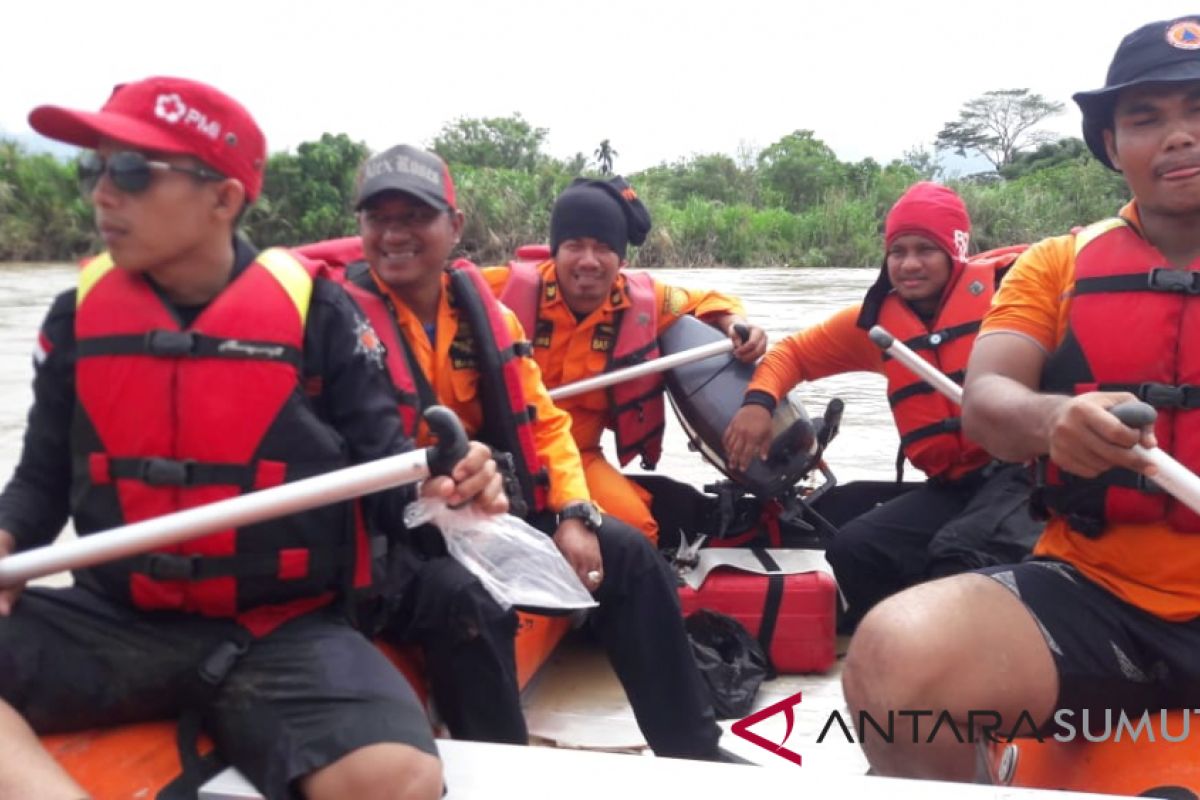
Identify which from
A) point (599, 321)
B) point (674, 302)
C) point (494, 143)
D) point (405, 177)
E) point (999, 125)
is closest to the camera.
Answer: point (405, 177)

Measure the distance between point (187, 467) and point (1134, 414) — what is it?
1.29 m

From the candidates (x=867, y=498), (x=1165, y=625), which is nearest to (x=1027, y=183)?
(x=867, y=498)

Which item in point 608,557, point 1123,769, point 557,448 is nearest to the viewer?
point 1123,769

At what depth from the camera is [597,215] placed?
3.13 metres

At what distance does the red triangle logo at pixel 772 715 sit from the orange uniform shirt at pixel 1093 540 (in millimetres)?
944

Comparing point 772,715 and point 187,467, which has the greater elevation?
point 187,467

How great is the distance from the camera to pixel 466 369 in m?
2.48

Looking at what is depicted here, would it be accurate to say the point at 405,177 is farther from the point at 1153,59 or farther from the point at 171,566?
the point at 1153,59

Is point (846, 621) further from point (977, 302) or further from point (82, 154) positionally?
point (82, 154)

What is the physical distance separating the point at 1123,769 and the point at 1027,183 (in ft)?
79.5

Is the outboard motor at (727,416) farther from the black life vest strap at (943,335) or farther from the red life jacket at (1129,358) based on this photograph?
the red life jacket at (1129,358)

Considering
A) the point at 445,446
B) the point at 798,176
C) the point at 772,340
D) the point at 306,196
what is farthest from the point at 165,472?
the point at 798,176

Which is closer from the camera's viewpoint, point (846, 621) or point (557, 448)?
point (557, 448)

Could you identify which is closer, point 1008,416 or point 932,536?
point 1008,416
